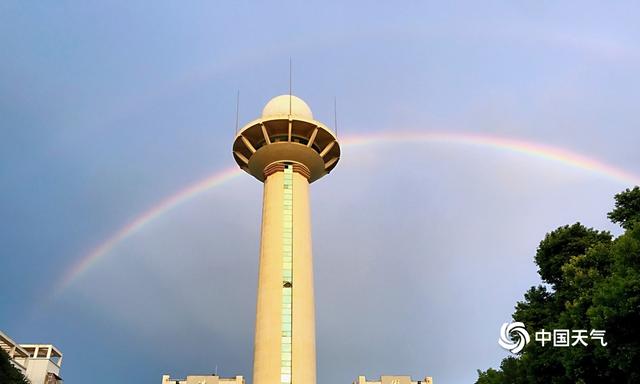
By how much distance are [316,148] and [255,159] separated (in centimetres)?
662

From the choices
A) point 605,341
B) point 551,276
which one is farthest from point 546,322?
point 605,341

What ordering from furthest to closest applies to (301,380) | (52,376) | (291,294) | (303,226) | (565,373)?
(52,376) < (303,226) < (291,294) < (301,380) < (565,373)

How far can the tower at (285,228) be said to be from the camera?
51.2m

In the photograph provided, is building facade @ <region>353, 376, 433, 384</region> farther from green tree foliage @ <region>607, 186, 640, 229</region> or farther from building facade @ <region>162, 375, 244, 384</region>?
green tree foliage @ <region>607, 186, 640, 229</region>

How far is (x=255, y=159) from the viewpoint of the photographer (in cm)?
6047

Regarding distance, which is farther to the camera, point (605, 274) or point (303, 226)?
point (303, 226)

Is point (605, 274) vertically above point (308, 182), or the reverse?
point (308, 182)

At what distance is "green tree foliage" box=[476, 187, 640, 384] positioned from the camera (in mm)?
21125

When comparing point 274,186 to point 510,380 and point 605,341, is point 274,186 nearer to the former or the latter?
point 510,380

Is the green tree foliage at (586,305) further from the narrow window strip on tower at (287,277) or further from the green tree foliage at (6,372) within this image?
the green tree foliage at (6,372)

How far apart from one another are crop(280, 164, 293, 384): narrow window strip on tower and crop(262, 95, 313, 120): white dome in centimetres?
608

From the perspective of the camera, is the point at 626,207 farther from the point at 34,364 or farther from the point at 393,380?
the point at 34,364

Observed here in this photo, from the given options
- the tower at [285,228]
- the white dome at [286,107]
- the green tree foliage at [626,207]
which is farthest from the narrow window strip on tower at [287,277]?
the green tree foliage at [626,207]

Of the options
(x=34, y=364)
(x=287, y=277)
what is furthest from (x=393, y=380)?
(x=34, y=364)
